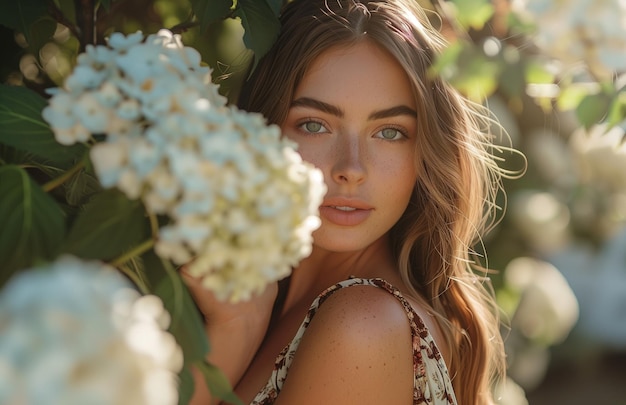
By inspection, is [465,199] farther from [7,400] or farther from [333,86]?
[7,400]

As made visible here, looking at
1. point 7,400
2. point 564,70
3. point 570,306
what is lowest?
point 570,306

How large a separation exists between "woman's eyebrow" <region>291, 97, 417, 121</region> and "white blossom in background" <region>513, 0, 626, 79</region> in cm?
87

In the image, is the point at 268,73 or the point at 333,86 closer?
the point at 333,86

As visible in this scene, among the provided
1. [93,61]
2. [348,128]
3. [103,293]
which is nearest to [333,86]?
[348,128]

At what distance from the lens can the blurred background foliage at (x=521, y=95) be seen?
1340 millimetres

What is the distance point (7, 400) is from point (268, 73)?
1663 mm

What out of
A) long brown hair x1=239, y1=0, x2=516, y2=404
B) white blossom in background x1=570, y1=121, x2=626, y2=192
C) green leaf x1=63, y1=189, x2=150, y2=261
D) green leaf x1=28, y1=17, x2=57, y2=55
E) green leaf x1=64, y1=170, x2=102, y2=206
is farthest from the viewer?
white blossom in background x1=570, y1=121, x2=626, y2=192

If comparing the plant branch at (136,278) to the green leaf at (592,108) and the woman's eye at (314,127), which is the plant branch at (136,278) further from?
the woman's eye at (314,127)

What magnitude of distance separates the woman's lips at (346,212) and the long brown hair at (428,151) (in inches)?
8.5

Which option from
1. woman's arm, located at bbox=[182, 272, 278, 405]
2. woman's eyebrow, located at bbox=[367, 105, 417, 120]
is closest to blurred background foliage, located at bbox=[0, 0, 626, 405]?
woman's eyebrow, located at bbox=[367, 105, 417, 120]

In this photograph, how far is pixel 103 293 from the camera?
36.5 inches

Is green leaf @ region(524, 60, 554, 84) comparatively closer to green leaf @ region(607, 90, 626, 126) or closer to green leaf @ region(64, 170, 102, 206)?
green leaf @ region(607, 90, 626, 126)

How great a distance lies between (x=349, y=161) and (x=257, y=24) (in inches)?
16.4

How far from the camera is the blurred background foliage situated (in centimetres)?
134
